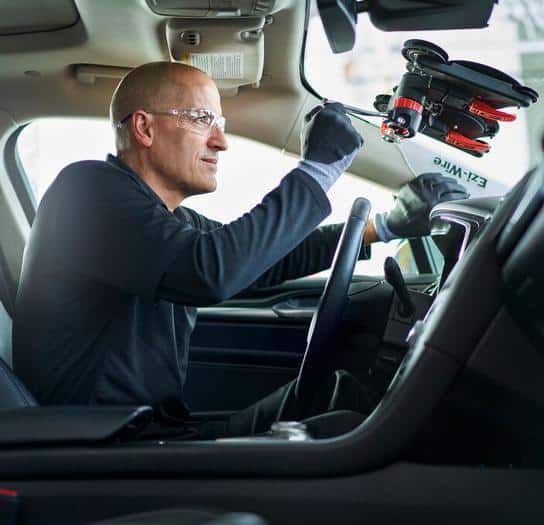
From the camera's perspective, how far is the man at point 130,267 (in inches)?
51.0

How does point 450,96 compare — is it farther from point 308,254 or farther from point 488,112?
point 308,254

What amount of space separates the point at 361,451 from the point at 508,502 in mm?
172

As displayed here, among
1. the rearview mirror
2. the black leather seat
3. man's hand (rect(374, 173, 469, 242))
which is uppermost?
the rearview mirror

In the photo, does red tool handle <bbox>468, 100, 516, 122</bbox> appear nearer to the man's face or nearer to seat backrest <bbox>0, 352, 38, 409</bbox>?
the man's face

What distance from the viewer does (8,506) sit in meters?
0.94

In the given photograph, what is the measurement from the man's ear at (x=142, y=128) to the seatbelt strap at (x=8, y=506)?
84cm

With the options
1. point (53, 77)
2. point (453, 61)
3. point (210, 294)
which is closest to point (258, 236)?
point (210, 294)

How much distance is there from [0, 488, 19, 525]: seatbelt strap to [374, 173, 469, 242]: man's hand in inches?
47.3

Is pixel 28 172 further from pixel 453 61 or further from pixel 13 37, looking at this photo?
pixel 453 61

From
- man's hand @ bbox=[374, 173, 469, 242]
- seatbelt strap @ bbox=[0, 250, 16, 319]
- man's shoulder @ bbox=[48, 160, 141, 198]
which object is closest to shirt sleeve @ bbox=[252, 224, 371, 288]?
man's hand @ bbox=[374, 173, 469, 242]

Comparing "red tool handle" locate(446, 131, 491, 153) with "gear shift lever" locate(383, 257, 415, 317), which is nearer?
"gear shift lever" locate(383, 257, 415, 317)

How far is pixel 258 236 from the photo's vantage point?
1.32m

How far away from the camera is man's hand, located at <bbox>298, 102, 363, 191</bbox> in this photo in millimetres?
1415

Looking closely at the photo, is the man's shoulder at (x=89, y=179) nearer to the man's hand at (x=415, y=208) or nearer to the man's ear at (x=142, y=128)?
the man's ear at (x=142, y=128)
